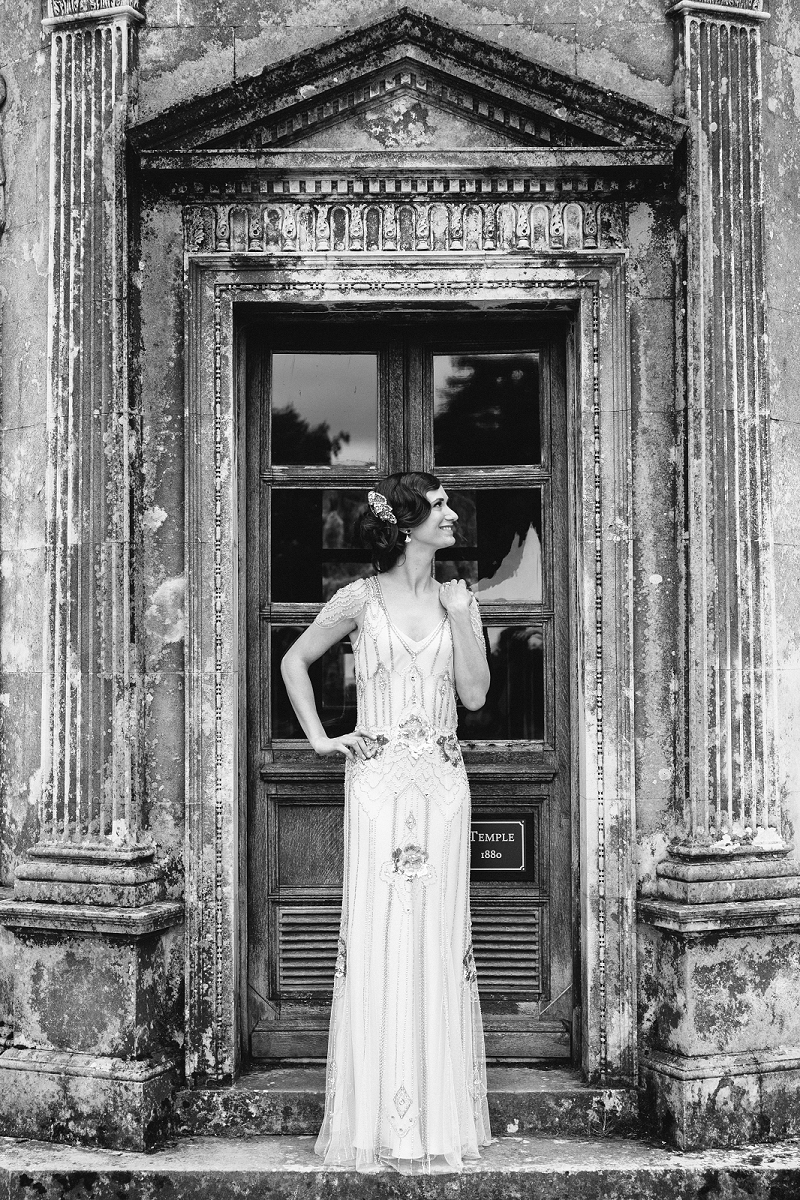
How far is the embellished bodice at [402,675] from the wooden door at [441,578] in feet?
2.46

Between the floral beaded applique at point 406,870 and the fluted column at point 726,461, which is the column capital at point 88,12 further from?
the floral beaded applique at point 406,870

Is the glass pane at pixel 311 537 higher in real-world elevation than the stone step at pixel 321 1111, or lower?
higher

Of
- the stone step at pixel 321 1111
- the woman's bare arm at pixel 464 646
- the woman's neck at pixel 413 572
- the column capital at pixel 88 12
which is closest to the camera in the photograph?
the woman's bare arm at pixel 464 646

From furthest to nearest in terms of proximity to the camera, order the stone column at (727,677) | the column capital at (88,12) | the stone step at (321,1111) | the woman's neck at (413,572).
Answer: the column capital at (88,12), the stone step at (321,1111), the stone column at (727,677), the woman's neck at (413,572)

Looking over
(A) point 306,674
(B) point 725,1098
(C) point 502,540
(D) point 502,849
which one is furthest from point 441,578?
(B) point 725,1098

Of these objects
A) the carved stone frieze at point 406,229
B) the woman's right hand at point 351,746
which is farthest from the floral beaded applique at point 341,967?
the carved stone frieze at point 406,229

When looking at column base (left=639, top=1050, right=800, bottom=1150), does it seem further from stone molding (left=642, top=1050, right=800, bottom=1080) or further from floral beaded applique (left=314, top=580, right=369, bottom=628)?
floral beaded applique (left=314, top=580, right=369, bottom=628)

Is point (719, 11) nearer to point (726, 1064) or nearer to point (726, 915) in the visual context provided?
point (726, 915)

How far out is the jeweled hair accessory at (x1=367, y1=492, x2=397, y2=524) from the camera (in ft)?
14.5

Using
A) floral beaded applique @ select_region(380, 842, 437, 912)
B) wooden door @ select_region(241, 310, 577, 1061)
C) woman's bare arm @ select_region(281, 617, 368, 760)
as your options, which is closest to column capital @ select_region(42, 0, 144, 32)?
wooden door @ select_region(241, 310, 577, 1061)

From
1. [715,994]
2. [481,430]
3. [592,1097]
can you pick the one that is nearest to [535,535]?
[481,430]

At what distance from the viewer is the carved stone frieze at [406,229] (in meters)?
4.86

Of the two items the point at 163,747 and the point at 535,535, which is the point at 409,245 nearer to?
the point at 535,535

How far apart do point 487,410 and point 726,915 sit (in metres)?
2.35
